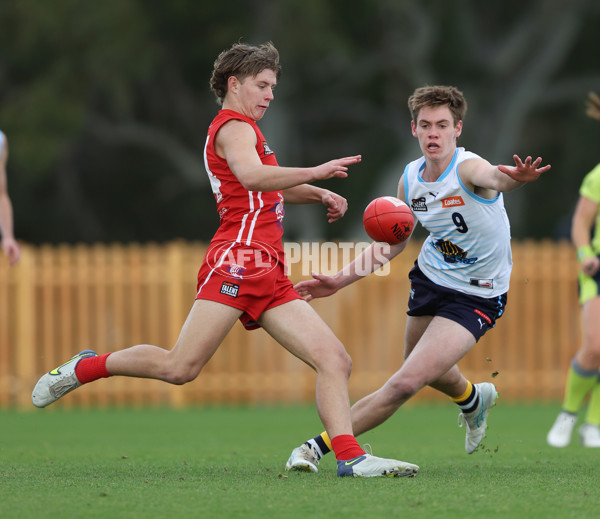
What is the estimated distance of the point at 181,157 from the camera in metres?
23.2

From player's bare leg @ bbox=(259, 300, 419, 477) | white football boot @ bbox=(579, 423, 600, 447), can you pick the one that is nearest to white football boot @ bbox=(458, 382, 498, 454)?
player's bare leg @ bbox=(259, 300, 419, 477)

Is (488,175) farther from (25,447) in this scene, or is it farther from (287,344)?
(25,447)

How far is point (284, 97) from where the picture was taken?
22031 mm

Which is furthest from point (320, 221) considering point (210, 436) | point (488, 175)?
point (488, 175)

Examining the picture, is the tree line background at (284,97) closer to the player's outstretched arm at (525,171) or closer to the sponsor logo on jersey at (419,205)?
the sponsor logo on jersey at (419,205)

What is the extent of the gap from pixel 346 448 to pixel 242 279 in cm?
108

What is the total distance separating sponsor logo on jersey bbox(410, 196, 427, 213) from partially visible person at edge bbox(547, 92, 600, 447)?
2051mm

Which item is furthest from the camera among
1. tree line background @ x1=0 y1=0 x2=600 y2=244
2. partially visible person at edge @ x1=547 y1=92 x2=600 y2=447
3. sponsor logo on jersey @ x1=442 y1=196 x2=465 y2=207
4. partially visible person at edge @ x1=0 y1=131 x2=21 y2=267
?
tree line background @ x1=0 y1=0 x2=600 y2=244

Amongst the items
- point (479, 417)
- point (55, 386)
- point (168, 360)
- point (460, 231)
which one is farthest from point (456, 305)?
point (55, 386)

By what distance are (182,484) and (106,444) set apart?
3.32 meters

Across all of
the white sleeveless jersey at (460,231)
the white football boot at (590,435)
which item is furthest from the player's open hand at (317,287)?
the white football boot at (590,435)

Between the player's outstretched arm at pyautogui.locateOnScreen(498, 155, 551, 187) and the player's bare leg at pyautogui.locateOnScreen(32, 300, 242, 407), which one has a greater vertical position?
the player's outstretched arm at pyautogui.locateOnScreen(498, 155, 551, 187)

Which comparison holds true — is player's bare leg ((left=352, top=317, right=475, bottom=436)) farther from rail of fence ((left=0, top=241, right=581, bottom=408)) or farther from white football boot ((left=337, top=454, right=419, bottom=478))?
rail of fence ((left=0, top=241, right=581, bottom=408))

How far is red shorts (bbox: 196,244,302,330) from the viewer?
5.86 m
